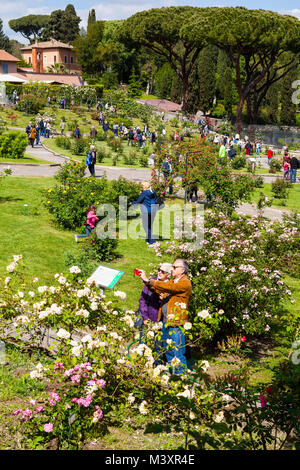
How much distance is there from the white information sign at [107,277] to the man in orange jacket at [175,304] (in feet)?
0.98

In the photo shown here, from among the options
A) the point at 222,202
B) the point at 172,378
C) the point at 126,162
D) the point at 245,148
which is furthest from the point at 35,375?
the point at 245,148

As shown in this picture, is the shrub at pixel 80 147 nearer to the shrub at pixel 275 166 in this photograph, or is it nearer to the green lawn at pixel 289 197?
the green lawn at pixel 289 197

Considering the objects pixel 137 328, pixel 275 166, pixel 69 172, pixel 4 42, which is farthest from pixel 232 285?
pixel 4 42

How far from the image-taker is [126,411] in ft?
15.8

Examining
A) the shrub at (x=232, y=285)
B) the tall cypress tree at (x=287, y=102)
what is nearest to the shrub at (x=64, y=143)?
the shrub at (x=232, y=285)

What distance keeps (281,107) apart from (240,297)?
5151 cm

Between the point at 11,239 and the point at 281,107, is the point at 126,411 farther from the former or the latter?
the point at 281,107

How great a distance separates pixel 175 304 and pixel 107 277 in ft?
3.06

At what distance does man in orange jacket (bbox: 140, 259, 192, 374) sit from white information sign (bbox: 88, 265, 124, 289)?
0.98 ft

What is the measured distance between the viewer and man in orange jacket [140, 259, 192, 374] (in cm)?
505

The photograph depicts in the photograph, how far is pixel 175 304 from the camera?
5.16 metres

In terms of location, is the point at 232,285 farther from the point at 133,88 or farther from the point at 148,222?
the point at 133,88

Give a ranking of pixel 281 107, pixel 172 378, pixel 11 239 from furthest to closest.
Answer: pixel 281 107
pixel 11 239
pixel 172 378

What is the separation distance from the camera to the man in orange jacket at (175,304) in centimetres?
505
